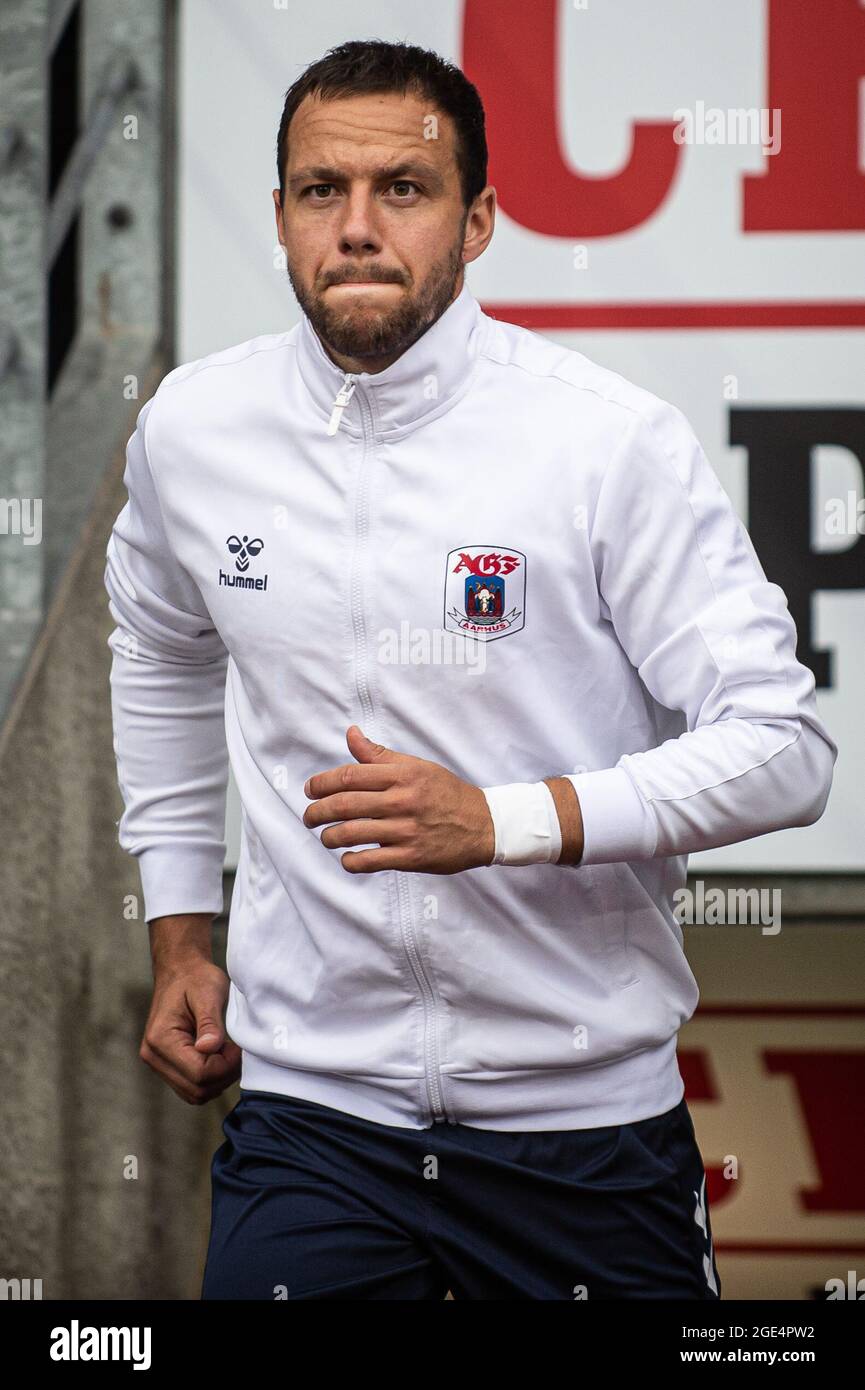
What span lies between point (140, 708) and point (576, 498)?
64 centimetres

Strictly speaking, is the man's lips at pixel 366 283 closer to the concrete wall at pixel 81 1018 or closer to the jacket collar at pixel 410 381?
the jacket collar at pixel 410 381

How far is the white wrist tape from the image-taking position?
1.34 m

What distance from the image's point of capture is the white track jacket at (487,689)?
1407 millimetres

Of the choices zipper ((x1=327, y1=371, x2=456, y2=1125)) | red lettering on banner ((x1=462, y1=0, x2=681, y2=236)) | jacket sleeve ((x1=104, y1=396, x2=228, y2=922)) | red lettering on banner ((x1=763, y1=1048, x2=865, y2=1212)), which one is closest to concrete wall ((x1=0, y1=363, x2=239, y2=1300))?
red lettering on banner ((x1=462, y1=0, x2=681, y2=236))

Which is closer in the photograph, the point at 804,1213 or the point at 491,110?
the point at 491,110

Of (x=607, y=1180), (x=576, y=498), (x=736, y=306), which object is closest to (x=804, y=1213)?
(x=607, y=1180)

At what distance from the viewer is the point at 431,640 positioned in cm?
144

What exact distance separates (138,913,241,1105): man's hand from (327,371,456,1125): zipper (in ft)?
0.97

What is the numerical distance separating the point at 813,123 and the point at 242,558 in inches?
60.9

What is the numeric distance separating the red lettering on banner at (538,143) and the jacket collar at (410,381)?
113 cm

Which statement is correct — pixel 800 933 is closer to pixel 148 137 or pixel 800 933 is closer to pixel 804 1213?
pixel 804 1213

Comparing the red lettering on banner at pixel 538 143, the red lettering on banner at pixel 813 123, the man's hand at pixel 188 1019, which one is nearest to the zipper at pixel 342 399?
the man's hand at pixel 188 1019

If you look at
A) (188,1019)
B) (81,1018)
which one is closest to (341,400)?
(188,1019)

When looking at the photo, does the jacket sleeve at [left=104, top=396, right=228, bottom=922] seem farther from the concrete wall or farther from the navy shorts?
the concrete wall
